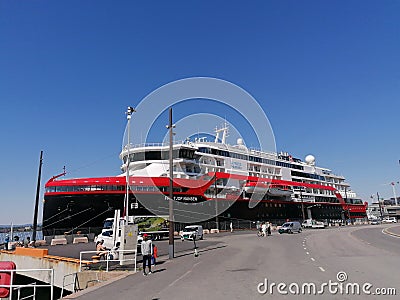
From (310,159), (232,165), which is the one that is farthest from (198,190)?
(310,159)

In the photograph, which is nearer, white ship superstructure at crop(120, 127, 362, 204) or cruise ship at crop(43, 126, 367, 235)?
cruise ship at crop(43, 126, 367, 235)

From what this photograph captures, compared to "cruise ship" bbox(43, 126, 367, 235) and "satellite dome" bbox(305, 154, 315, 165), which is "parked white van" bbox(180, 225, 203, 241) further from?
"satellite dome" bbox(305, 154, 315, 165)

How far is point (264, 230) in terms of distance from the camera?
33.0m

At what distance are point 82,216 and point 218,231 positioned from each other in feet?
59.8

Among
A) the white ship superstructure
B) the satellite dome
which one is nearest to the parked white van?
the white ship superstructure

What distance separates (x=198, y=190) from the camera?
39812mm

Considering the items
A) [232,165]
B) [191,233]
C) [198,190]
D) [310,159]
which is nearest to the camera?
[191,233]

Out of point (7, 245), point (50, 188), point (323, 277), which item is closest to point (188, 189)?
point (50, 188)

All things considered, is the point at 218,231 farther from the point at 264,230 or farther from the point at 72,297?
the point at 72,297

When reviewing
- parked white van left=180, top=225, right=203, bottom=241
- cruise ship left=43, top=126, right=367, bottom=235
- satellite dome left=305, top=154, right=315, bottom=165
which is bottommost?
parked white van left=180, top=225, right=203, bottom=241

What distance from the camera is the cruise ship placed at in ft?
→ 109

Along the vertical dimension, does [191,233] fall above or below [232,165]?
below

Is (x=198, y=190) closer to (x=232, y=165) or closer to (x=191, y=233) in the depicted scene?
(x=191, y=233)

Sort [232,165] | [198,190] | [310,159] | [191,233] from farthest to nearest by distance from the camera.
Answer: [310,159], [232,165], [198,190], [191,233]
